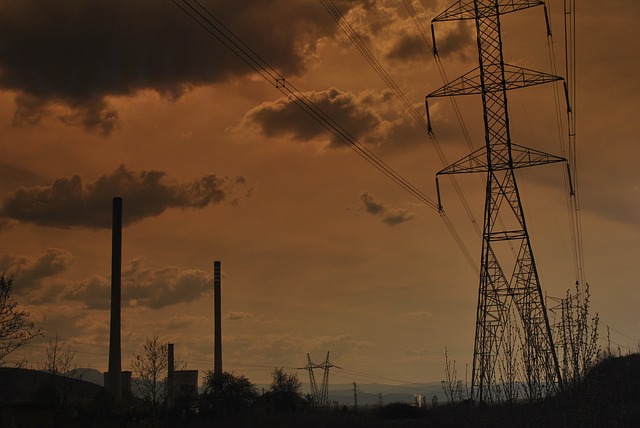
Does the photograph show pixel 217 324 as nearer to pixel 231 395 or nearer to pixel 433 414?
pixel 231 395

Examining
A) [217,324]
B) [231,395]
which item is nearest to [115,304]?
[231,395]

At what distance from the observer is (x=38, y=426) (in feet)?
140

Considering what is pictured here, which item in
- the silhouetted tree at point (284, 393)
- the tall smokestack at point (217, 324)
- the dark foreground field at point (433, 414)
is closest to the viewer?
the dark foreground field at point (433, 414)

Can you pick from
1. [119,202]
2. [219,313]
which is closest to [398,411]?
[119,202]

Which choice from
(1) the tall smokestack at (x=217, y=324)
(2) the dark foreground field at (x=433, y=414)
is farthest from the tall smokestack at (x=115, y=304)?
(1) the tall smokestack at (x=217, y=324)

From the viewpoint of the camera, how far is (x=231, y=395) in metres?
71.1

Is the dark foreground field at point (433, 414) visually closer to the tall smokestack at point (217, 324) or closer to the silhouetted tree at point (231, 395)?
the silhouetted tree at point (231, 395)

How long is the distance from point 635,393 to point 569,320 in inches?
1213

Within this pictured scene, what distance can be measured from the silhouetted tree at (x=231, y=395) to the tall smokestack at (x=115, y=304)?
26.9 feet

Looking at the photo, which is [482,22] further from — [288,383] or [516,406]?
[288,383]

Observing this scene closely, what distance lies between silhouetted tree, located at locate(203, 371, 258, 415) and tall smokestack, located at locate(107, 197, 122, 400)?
8184 mm

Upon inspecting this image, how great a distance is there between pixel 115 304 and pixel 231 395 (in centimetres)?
1271

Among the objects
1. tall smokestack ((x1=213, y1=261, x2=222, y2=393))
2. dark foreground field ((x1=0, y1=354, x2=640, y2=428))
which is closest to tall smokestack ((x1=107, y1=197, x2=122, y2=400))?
dark foreground field ((x1=0, y1=354, x2=640, y2=428))

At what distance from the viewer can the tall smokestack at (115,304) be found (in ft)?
238
